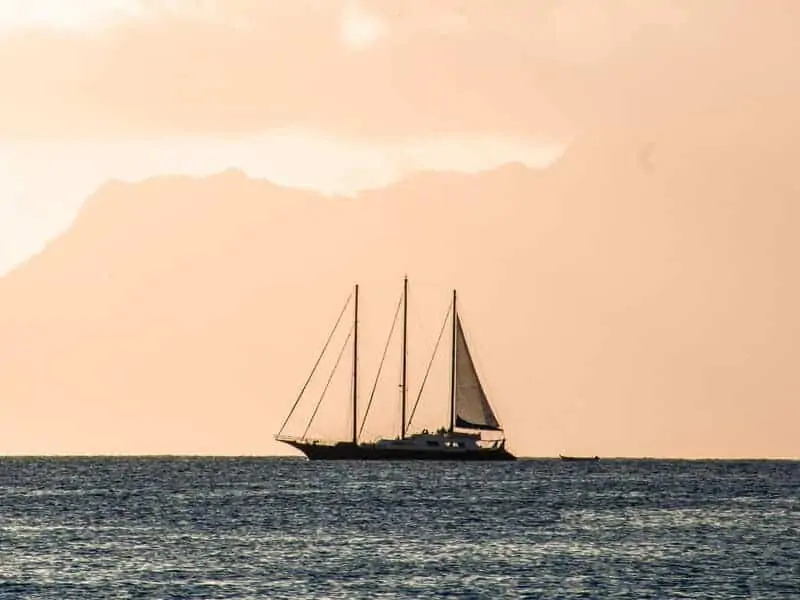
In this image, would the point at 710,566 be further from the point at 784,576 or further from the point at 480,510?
the point at 480,510

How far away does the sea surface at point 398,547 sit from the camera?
9750cm

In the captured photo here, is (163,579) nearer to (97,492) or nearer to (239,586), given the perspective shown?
(239,586)

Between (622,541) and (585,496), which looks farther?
(585,496)

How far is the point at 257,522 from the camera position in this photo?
142m

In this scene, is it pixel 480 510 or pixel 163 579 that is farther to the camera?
pixel 480 510

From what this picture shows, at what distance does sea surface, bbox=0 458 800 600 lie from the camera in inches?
3839

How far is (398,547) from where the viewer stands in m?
120

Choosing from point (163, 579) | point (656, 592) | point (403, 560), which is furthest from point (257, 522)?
point (656, 592)

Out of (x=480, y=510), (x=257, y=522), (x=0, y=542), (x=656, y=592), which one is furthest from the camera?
(x=480, y=510)

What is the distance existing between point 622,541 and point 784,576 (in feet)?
73.0

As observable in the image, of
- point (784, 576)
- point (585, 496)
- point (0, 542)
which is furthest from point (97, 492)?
point (784, 576)

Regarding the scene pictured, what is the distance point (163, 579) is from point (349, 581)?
8656 millimetres

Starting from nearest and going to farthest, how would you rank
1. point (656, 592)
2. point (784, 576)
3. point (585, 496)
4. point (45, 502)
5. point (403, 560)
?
point (656, 592)
point (784, 576)
point (403, 560)
point (45, 502)
point (585, 496)

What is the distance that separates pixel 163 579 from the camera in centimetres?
10056
